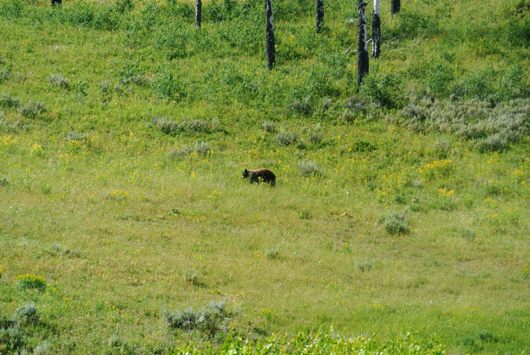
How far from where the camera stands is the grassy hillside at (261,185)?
13602mm

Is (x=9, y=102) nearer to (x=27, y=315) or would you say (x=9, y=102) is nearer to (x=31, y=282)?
(x=31, y=282)

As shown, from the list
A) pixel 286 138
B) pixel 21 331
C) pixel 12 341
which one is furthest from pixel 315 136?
pixel 12 341

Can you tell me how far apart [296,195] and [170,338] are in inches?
446

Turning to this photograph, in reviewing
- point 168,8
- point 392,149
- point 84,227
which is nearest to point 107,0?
point 168,8

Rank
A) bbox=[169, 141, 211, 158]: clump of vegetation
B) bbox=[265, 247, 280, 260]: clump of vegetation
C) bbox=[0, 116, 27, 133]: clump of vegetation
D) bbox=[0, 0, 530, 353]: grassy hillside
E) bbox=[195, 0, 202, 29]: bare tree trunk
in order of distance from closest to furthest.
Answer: bbox=[0, 0, 530, 353]: grassy hillside, bbox=[265, 247, 280, 260]: clump of vegetation, bbox=[169, 141, 211, 158]: clump of vegetation, bbox=[0, 116, 27, 133]: clump of vegetation, bbox=[195, 0, 202, 29]: bare tree trunk

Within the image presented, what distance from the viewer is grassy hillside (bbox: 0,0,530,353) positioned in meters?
13.6

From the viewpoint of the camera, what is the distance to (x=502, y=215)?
21.6 metres

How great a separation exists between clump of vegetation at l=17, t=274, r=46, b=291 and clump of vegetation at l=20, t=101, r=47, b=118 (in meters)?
15.5

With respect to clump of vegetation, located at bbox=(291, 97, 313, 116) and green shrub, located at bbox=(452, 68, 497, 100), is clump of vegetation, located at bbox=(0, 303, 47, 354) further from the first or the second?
green shrub, located at bbox=(452, 68, 497, 100)

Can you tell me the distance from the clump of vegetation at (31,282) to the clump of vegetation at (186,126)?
567 inches

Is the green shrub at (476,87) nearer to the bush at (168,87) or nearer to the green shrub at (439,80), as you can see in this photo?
the green shrub at (439,80)

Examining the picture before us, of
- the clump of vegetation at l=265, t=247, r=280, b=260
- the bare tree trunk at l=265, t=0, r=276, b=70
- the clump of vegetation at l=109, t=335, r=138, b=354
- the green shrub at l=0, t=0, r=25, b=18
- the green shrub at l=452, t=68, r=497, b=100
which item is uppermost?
the green shrub at l=0, t=0, r=25, b=18

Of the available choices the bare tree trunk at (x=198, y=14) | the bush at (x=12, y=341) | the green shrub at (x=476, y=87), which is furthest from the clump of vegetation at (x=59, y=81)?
the bush at (x=12, y=341)

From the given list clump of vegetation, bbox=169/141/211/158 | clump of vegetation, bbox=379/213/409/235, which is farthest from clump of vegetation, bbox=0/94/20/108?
clump of vegetation, bbox=379/213/409/235
